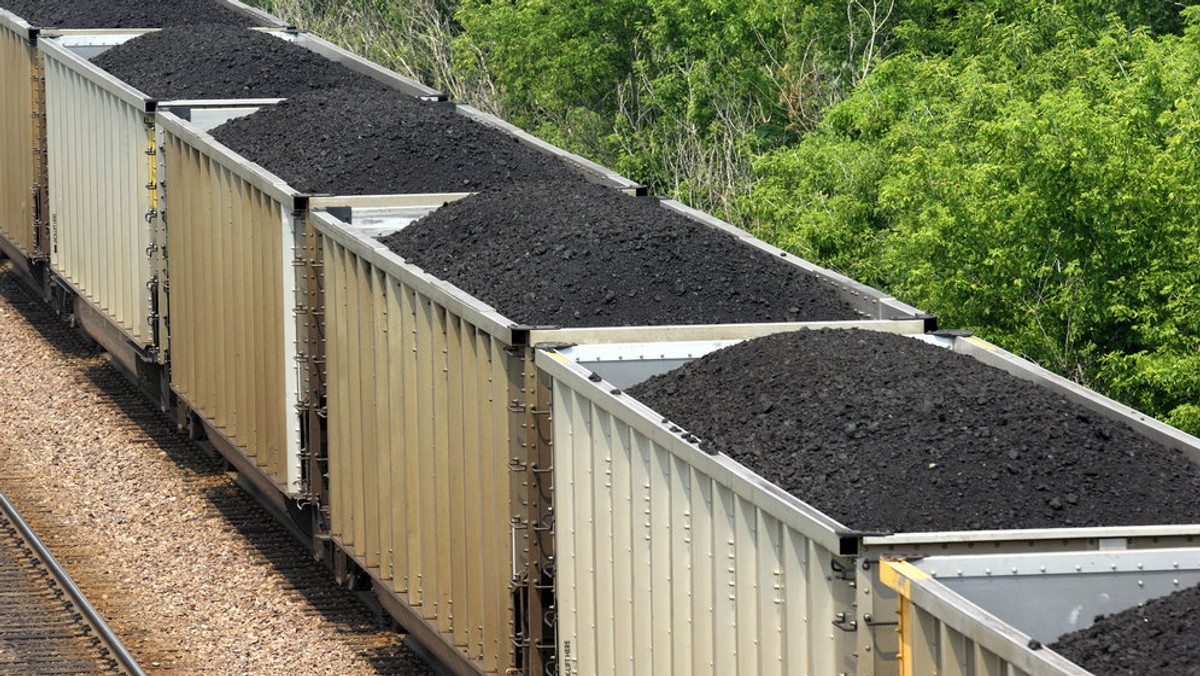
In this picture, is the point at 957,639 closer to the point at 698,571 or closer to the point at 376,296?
the point at 698,571

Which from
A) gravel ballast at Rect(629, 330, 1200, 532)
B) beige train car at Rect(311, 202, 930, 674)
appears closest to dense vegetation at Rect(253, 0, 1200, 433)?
beige train car at Rect(311, 202, 930, 674)

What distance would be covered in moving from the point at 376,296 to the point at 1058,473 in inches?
210

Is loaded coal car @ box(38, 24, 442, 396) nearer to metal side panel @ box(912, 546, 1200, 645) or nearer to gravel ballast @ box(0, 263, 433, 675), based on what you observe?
gravel ballast @ box(0, 263, 433, 675)

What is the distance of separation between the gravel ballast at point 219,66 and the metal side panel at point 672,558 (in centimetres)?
1069

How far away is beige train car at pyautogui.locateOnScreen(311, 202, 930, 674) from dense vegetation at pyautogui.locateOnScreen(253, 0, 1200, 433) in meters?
5.38

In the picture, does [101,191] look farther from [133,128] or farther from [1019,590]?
[1019,590]

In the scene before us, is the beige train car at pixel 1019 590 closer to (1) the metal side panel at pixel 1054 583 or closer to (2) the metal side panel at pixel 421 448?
(1) the metal side panel at pixel 1054 583

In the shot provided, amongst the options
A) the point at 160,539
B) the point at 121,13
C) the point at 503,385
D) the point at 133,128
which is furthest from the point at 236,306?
the point at 121,13

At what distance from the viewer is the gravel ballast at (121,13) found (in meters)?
24.3

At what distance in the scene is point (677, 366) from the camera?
34.1 ft

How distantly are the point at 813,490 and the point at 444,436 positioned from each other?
11.9ft

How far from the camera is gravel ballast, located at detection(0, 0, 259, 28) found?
2433 cm

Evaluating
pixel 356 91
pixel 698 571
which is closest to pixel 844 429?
pixel 698 571

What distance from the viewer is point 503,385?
10.3 meters
